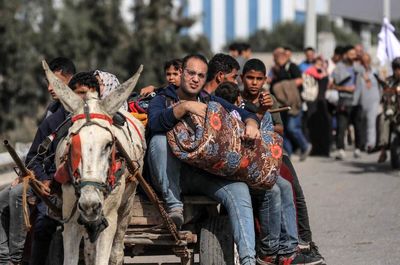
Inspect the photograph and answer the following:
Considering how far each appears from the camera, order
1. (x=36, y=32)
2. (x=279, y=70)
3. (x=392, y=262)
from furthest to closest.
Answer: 1. (x=36, y=32)
2. (x=279, y=70)
3. (x=392, y=262)

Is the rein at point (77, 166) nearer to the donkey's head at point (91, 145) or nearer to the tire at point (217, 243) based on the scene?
the donkey's head at point (91, 145)

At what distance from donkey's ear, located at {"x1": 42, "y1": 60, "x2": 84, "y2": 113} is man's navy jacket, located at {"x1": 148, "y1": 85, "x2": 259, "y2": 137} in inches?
32.8

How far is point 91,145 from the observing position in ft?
26.5

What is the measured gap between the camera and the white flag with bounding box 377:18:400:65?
68.6 ft

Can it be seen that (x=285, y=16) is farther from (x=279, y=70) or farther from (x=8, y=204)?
(x=8, y=204)

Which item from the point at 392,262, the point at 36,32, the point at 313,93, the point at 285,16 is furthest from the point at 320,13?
the point at 392,262

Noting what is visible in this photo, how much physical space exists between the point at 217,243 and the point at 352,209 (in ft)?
20.5

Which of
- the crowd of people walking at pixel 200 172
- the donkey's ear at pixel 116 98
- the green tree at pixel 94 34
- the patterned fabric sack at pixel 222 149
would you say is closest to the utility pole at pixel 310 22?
the green tree at pixel 94 34

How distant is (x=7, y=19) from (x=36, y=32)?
18.5 ft

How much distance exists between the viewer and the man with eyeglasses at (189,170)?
9031mm

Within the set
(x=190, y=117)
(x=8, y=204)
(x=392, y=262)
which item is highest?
(x=190, y=117)

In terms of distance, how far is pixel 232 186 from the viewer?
30.1 ft

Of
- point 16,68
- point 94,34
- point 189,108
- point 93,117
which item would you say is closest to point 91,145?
point 93,117

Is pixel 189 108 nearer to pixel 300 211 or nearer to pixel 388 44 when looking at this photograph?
pixel 300 211
